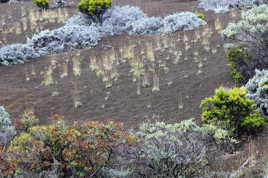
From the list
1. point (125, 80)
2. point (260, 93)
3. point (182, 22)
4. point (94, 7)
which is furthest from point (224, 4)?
point (260, 93)

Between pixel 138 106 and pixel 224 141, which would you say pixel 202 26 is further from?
pixel 224 141

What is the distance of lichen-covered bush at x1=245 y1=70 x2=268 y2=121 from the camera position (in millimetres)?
7379

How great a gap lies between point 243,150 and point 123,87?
14.3 feet

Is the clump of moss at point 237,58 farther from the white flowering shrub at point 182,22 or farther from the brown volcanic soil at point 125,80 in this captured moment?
the white flowering shrub at point 182,22

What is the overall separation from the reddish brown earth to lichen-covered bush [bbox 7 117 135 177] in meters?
2.40

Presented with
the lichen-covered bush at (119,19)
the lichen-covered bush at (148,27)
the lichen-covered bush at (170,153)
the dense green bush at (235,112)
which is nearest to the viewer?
the lichen-covered bush at (170,153)

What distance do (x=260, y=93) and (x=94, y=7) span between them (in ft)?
35.1

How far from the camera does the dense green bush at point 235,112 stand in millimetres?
6965

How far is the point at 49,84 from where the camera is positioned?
36.7 feet

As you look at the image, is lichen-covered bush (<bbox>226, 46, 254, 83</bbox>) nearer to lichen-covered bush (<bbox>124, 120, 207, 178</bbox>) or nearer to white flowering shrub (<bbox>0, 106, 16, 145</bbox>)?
lichen-covered bush (<bbox>124, 120, 207, 178</bbox>)

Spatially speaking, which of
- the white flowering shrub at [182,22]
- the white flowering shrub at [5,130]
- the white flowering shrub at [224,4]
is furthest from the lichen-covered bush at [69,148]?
the white flowering shrub at [224,4]

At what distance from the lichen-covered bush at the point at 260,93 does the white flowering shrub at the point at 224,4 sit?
31.1 feet

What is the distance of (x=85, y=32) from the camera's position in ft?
50.5

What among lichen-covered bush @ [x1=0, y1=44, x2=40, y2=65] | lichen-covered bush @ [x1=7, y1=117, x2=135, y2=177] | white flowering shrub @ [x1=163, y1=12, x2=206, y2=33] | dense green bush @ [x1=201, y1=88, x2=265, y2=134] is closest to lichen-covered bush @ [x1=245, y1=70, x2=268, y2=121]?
dense green bush @ [x1=201, y1=88, x2=265, y2=134]
